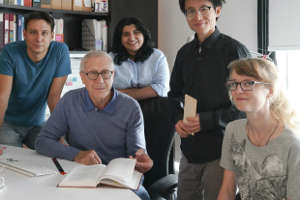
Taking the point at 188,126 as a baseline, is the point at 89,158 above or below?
below

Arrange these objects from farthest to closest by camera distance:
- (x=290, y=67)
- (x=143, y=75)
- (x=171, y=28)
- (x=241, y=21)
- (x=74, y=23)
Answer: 1. (x=74, y=23)
2. (x=171, y=28)
3. (x=241, y=21)
4. (x=290, y=67)
5. (x=143, y=75)

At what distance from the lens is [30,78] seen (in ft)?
7.72

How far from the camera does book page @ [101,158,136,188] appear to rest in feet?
4.38

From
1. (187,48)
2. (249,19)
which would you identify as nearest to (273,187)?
(187,48)

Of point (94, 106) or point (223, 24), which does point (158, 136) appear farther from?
point (223, 24)

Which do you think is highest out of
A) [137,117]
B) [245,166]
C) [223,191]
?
[137,117]

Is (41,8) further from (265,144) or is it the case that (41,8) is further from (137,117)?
(265,144)

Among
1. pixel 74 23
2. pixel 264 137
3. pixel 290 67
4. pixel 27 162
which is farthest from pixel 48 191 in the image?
pixel 74 23

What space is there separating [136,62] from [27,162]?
114 cm

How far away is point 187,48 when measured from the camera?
1.98 m

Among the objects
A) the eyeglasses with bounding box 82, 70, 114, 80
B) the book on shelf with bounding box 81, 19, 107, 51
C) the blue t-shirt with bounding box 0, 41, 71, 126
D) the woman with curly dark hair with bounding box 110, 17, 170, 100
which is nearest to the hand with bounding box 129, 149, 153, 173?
the eyeglasses with bounding box 82, 70, 114, 80

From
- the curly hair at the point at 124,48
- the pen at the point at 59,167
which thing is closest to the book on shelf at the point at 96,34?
the curly hair at the point at 124,48

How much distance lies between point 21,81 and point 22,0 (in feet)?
4.52

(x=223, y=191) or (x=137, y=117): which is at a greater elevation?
(x=137, y=117)
